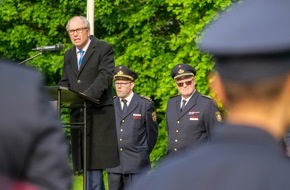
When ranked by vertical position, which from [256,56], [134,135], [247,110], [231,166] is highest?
[256,56]

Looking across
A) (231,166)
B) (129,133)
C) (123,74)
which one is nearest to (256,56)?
(231,166)

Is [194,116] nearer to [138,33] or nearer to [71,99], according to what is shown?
[71,99]

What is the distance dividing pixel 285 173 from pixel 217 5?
22.0 meters

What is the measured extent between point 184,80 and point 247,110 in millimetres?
9908

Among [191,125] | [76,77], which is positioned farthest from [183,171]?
[191,125]

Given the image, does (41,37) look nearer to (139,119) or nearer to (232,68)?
(139,119)

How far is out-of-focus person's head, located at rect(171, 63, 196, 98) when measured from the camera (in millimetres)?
12328

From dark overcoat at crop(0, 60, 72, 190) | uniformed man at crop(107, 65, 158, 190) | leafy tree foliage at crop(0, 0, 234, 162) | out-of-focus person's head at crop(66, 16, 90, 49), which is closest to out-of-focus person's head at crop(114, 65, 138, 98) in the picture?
uniformed man at crop(107, 65, 158, 190)

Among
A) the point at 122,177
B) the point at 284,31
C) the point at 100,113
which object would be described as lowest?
the point at 122,177

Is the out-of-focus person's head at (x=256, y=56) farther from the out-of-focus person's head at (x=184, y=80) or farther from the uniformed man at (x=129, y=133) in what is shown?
the uniformed man at (x=129, y=133)

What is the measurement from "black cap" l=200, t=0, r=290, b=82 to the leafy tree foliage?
1914 cm

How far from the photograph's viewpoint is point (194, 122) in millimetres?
12250

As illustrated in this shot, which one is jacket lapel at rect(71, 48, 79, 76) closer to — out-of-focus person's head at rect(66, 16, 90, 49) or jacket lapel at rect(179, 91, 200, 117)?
out-of-focus person's head at rect(66, 16, 90, 49)

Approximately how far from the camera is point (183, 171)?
99.2 inches
